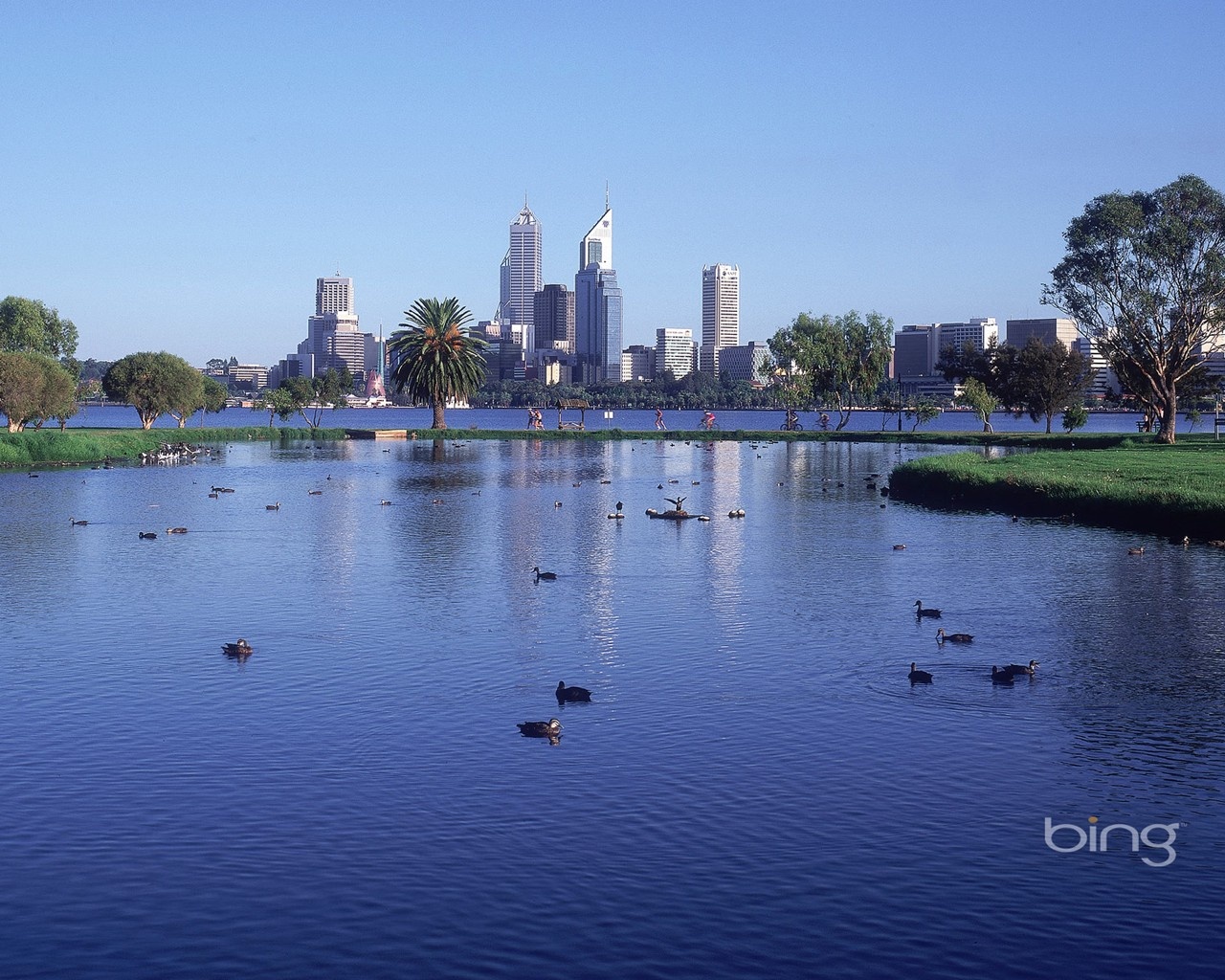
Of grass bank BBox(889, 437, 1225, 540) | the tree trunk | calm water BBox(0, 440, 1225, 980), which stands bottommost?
calm water BBox(0, 440, 1225, 980)

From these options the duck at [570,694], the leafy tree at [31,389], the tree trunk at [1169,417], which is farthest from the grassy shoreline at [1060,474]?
the duck at [570,694]

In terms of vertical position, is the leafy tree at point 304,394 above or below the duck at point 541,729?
above

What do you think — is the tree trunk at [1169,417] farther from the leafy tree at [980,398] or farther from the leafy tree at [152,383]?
the leafy tree at [152,383]

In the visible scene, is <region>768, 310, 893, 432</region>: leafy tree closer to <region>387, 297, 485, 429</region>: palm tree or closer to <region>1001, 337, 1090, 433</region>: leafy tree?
<region>1001, 337, 1090, 433</region>: leafy tree

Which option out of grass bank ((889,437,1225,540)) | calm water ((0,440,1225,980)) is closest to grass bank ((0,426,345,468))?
calm water ((0,440,1225,980))

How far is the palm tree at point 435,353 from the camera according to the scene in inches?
5655

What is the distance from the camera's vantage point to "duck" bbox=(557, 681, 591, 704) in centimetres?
2569

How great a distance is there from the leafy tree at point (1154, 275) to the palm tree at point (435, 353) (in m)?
63.6

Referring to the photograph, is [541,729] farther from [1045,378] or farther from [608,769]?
[1045,378]

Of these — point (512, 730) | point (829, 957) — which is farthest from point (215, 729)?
point (829, 957)

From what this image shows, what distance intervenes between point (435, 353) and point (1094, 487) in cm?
9375

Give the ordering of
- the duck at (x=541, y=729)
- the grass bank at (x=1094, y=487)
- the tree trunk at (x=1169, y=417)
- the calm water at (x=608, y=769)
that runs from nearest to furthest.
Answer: the calm water at (x=608, y=769) < the duck at (x=541, y=729) < the grass bank at (x=1094, y=487) < the tree trunk at (x=1169, y=417)

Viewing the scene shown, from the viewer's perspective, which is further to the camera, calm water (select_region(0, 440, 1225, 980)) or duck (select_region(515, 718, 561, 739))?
duck (select_region(515, 718, 561, 739))

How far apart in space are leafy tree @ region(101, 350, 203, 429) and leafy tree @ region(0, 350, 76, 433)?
14.5 metres
